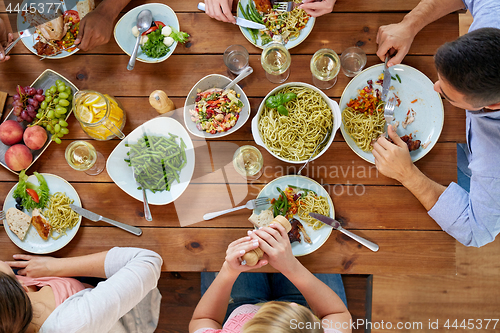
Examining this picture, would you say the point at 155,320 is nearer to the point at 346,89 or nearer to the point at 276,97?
the point at 276,97

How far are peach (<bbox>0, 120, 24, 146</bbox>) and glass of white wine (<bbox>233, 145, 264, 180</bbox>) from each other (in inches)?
46.4

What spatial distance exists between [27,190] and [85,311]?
0.74m

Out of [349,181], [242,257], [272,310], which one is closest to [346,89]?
[349,181]

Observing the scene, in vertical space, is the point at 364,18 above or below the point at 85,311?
above

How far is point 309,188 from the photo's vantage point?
163 cm

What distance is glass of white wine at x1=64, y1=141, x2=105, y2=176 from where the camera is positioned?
162 cm

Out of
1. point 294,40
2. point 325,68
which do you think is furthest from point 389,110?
point 294,40

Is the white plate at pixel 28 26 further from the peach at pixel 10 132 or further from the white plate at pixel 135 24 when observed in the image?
the peach at pixel 10 132

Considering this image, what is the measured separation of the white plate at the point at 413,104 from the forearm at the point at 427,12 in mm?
228

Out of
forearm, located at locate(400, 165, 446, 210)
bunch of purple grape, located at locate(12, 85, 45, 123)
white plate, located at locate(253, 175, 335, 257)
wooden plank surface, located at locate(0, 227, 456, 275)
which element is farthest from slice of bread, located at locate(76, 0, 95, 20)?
forearm, located at locate(400, 165, 446, 210)

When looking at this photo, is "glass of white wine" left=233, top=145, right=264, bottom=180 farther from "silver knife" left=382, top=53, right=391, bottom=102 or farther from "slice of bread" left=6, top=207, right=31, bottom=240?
"slice of bread" left=6, top=207, right=31, bottom=240

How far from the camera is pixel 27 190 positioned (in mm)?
1661

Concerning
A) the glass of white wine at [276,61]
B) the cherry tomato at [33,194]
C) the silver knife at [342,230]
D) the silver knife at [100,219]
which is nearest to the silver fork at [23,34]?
the cherry tomato at [33,194]

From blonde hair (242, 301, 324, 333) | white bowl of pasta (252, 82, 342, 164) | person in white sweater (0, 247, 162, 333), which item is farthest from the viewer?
white bowl of pasta (252, 82, 342, 164)
